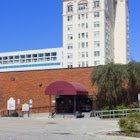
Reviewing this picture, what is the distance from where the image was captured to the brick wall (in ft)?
→ 176

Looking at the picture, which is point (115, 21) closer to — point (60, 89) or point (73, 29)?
point (73, 29)

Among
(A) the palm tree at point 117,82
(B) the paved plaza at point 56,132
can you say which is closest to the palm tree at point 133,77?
(A) the palm tree at point 117,82

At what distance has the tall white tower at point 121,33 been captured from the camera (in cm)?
15900

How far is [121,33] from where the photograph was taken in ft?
527

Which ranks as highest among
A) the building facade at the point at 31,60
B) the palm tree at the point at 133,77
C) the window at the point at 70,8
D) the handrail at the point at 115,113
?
the window at the point at 70,8

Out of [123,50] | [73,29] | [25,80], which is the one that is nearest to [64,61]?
[73,29]

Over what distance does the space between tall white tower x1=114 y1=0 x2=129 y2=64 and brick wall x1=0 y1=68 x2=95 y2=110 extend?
10167cm

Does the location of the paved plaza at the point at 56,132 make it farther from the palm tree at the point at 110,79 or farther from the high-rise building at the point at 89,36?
the high-rise building at the point at 89,36

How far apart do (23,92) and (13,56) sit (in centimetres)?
12209

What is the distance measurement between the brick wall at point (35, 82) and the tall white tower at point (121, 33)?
10167cm

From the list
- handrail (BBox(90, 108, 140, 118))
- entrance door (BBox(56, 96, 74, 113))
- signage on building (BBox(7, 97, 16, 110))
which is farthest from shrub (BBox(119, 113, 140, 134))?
signage on building (BBox(7, 97, 16, 110))

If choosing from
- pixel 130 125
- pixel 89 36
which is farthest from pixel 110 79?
pixel 89 36

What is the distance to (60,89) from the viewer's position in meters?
48.9

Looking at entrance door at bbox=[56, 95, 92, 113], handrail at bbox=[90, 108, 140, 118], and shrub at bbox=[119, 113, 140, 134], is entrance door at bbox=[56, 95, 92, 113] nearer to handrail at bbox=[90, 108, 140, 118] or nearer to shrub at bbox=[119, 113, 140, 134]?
handrail at bbox=[90, 108, 140, 118]
